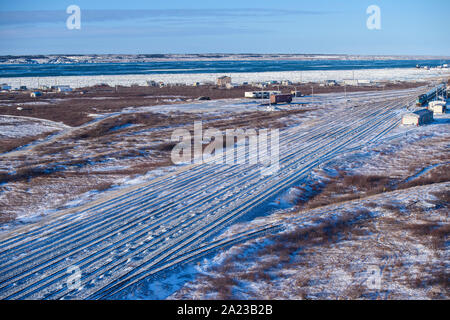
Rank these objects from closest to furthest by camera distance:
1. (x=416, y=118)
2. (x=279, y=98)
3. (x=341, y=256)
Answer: (x=341, y=256)
(x=416, y=118)
(x=279, y=98)

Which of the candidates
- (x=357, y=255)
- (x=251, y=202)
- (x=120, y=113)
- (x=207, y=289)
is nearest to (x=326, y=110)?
(x=120, y=113)

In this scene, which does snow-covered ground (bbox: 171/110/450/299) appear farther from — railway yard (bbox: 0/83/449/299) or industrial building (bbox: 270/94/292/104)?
industrial building (bbox: 270/94/292/104)

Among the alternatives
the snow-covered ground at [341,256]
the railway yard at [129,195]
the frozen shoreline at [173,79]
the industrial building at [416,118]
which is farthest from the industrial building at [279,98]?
the frozen shoreline at [173,79]

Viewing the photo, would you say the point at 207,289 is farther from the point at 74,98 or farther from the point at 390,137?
the point at 74,98

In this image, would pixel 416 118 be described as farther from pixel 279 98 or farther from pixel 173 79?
pixel 173 79

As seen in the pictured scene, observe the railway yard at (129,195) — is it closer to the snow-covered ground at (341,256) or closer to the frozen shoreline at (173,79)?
the snow-covered ground at (341,256)

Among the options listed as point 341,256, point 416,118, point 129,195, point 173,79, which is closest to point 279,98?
point 416,118

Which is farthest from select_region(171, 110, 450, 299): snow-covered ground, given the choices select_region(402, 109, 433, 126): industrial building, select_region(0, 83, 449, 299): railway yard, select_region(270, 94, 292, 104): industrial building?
select_region(270, 94, 292, 104): industrial building
